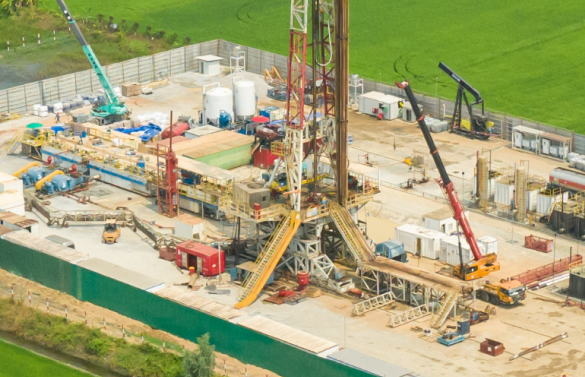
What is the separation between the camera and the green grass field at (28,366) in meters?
81.2

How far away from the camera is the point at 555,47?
148m

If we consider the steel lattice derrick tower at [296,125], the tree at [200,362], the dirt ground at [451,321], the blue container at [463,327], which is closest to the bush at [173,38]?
the dirt ground at [451,321]

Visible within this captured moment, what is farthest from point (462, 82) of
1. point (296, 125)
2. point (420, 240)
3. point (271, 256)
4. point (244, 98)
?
point (271, 256)

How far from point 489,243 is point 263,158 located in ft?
86.0

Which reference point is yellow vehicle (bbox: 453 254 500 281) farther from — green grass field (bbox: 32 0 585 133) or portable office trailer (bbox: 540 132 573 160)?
green grass field (bbox: 32 0 585 133)

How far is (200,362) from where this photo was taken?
76312mm

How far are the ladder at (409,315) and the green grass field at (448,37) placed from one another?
147 ft

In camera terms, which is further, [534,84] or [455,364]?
[534,84]

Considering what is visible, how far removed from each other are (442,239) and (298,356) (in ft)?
74.3

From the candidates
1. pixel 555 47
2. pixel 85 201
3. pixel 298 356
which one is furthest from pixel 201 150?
pixel 555 47

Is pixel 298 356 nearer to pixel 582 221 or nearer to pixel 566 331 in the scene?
pixel 566 331

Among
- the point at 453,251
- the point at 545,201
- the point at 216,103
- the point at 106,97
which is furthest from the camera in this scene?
the point at 106,97

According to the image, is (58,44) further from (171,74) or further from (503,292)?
(503,292)

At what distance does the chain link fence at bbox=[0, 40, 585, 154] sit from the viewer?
409ft
